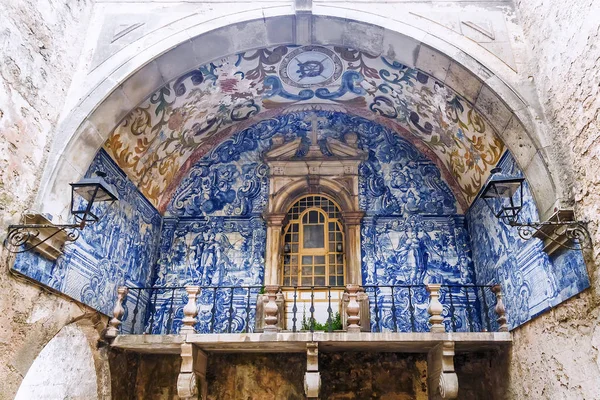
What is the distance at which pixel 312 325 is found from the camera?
537 centimetres

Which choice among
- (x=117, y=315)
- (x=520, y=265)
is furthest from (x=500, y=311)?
(x=117, y=315)

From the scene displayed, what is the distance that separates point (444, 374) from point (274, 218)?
3.16 m

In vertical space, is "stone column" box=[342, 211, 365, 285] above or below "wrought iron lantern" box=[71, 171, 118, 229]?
above

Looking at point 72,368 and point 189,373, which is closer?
point 189,373

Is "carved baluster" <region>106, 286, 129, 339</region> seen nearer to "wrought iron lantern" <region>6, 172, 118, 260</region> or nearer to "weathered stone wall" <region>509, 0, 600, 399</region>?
"wrought iron lantern" <region>6, 172, 118, 260</region>

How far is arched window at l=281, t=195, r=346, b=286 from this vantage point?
268 inches

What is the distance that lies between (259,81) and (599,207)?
4459 mm

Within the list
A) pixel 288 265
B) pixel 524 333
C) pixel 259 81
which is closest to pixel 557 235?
pixel 524 333

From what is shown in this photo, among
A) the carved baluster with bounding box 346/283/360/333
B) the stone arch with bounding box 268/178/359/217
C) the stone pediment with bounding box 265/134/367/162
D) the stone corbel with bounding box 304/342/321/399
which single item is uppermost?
the stone pediment with bounding box 265/134/367/162

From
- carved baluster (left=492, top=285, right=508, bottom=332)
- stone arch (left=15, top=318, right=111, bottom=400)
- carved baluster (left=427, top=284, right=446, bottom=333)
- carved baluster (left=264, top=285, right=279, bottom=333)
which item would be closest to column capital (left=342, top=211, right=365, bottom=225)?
carved baluster (left=427, top=284, right=446, bottom=333)

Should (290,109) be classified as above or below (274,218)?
above

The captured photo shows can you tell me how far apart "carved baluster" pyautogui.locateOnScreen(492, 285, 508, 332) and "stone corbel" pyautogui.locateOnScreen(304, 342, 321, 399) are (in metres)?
2.10

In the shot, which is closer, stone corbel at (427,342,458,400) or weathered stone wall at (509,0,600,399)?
weathered stone wall at (509,0,600,399)

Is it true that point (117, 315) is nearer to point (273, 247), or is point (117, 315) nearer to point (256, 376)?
point (256, 376)
